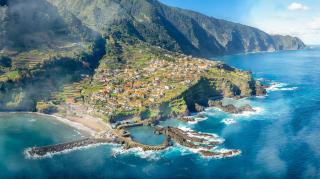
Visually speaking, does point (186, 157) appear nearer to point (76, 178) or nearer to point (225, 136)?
point (225, 136)

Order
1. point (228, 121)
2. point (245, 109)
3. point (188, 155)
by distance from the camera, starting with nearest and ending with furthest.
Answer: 1. point (188, 155)
2. point (228, 121)
3. point (245, 109)

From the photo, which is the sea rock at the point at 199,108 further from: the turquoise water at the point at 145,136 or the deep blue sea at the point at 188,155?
the turquoise water at the point at 145,136

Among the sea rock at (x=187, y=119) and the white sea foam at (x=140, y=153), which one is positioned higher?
the sea rock at (x=187, y=119)

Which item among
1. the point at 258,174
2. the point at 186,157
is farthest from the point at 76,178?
the point at 258,174

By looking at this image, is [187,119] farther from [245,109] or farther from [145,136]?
[245,109]

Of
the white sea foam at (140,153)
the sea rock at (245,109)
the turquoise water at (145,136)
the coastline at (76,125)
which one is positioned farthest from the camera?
the sea rock at (245,109)

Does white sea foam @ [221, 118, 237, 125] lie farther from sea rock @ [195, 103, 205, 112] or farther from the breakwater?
the breakwater

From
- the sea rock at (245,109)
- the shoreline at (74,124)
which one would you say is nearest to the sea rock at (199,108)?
the sea rock at (245,109)

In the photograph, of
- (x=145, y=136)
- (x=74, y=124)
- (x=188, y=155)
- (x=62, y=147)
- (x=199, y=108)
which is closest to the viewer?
Answer: (x=188, y=155)

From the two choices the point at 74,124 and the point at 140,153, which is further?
the point at 74,124

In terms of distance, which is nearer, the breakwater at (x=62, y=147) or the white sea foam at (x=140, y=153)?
the white sea foam at (x=140, y=153)

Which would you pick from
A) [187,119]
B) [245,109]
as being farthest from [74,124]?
[245,109]
